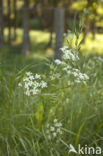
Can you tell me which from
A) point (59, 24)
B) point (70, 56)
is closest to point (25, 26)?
point (59, 24)

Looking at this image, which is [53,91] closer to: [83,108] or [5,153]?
[83,108]

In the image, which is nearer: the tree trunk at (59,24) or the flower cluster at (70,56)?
the flower cluster at (70,56)

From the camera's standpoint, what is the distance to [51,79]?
74.5 inches

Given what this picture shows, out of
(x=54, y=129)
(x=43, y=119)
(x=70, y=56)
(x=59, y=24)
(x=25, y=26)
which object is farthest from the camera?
(x=25, y=26)

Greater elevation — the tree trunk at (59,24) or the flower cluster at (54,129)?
the tree trunk at (59,24)

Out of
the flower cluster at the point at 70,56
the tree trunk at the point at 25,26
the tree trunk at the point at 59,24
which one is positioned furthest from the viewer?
the tree trunk at the point at 25,26

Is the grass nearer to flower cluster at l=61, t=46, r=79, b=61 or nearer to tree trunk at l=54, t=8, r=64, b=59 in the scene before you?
flower cluster at l=61, t=46, r=79, b=61

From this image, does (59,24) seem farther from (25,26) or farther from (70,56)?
(25,26)

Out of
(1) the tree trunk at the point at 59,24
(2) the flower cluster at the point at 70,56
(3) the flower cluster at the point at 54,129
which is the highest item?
(1) the tree trunk at the point at 59,24

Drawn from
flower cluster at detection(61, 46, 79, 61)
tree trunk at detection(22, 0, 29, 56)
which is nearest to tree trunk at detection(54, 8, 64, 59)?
flower cluster at detection(61, 46, 79, 61)

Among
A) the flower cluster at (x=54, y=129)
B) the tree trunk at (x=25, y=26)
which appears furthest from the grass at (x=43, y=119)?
the tree trunk at (x=25, y=26)

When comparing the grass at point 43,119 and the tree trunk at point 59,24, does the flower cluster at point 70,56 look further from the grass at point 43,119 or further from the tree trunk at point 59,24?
the tree trunk at point 59,24

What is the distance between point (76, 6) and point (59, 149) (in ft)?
27.4

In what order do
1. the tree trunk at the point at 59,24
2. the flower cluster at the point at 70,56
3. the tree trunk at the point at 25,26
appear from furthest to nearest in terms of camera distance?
the tree trunk at the point at 25,26 < the tree trunk at the point at 59,24 < the flower cluster at the point at 70,56
